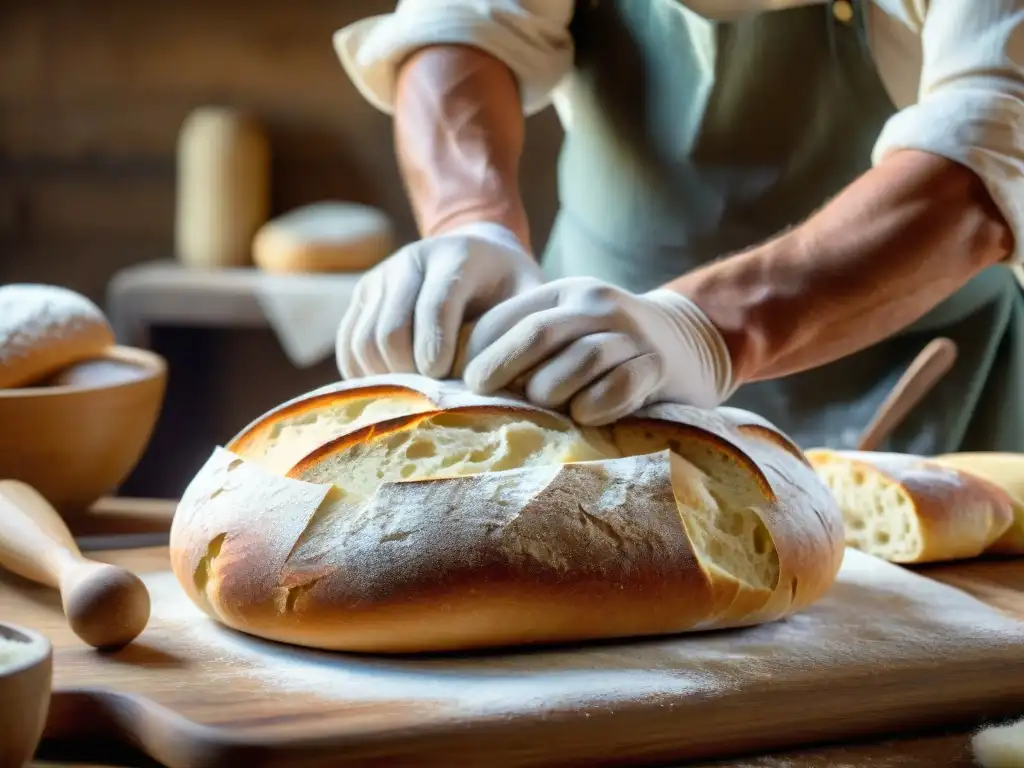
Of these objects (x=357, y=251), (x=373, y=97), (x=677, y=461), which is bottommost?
(x=357, y=251)

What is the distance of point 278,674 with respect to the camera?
871 mm

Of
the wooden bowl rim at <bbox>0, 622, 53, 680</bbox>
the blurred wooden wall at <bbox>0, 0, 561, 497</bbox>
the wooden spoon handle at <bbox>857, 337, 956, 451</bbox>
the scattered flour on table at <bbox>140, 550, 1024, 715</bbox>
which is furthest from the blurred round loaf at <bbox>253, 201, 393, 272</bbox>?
the wooden bowl rim at <bbox>0, 622, 53, 680</bbox>

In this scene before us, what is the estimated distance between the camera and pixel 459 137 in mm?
1548

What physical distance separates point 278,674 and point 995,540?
2.60 ft

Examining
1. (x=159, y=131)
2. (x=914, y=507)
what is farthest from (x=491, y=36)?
(x=159, y=131)

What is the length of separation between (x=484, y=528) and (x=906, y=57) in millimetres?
961

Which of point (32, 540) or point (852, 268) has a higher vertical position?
point (852, 268)

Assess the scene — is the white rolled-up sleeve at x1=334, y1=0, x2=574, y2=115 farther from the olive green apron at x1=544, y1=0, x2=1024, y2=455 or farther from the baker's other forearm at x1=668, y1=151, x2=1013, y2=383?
the baker's other forearm at x1=668, y1=151, x2=1013, y2=383

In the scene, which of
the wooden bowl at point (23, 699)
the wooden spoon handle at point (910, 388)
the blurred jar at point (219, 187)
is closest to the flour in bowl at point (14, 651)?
the wooden bowl at point (23, 699)

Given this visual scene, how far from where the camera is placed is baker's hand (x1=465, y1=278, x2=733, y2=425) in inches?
39.6

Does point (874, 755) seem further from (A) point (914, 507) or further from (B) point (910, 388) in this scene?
(B) point (910, 388)

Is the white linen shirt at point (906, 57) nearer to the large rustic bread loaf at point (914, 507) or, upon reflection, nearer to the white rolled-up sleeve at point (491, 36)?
the white rolled-up sleeve at point (491, 36)

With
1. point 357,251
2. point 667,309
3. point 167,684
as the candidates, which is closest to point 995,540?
point 667,309

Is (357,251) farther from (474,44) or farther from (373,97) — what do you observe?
(474,44)
